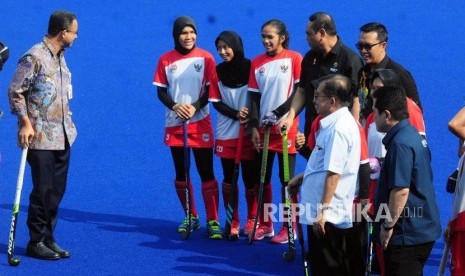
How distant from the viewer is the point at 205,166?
725cm

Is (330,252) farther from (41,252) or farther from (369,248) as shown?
(41,252)

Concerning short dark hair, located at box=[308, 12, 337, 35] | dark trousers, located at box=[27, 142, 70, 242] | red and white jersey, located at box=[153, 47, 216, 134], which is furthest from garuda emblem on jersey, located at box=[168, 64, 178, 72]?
short dark hair, located at box=[308, 12, 337, 35]

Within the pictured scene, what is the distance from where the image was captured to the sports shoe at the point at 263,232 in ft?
23.2

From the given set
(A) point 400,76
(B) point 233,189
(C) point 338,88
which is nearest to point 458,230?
(C) point 338,88

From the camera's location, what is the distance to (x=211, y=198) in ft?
23.7

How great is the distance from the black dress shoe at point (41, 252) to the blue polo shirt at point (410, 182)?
2606mm

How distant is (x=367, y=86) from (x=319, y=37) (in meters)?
0.49

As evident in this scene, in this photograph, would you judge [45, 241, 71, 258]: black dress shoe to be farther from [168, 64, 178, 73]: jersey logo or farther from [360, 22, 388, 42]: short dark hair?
[360, 22, 388, 42]: short dark hair

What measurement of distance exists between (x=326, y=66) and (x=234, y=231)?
150 cm

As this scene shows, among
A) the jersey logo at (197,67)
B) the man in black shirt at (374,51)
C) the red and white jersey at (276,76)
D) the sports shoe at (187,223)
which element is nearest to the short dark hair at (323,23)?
the man in black shirt at (374,51)

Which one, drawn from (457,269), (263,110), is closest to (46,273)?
(263,110)

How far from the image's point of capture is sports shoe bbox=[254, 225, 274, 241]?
707 centimetres

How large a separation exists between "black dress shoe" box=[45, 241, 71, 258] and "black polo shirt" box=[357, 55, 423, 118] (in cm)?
224

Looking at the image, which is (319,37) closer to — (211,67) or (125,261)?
(211,67)
